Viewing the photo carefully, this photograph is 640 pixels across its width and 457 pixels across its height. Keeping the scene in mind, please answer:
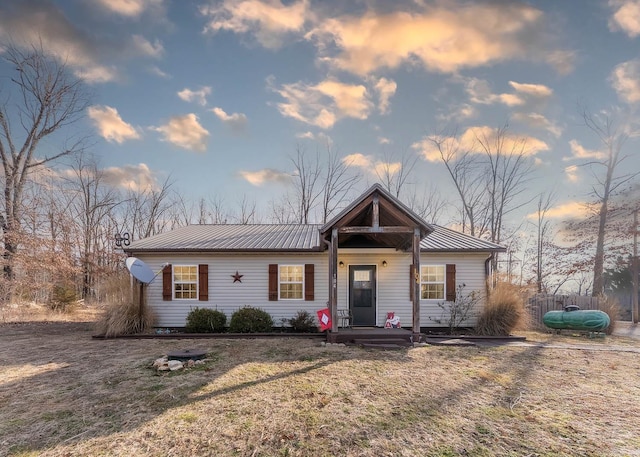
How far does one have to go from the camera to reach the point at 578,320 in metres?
10.6

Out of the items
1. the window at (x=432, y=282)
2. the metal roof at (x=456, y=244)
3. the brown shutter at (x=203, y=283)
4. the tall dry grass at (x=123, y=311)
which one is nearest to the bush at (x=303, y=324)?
the brown shutter at (x=203, y=283)

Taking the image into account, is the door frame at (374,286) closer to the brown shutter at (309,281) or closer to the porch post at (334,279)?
the brown shutter at (309,281)

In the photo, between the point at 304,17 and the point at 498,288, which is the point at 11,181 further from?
the point at 498,288

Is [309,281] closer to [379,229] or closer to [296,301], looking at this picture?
[296,301]

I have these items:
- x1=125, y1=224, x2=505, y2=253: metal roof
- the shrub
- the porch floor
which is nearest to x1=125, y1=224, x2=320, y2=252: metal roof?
x1=125, y1=224, x2=505, y2=253: metal roof

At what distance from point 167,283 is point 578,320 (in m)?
14.0

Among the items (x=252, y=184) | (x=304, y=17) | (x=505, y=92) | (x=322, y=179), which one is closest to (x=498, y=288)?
(x=505, y=92)

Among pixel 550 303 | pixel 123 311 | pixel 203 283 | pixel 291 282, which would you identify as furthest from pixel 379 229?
pixel 550 303

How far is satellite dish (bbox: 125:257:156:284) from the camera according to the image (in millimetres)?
10031

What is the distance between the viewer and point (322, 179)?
80.1 ft

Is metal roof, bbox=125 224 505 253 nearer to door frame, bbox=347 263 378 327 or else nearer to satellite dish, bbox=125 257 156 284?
satellite dish, bbox=125 257 156 284

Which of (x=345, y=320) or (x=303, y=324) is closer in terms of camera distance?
(x=303, y=324)

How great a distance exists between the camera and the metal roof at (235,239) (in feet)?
36.5

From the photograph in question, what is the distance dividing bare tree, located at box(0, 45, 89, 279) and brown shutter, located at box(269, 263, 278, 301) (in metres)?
16.2
